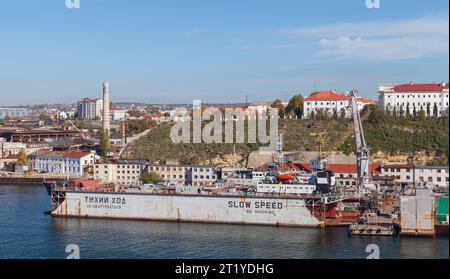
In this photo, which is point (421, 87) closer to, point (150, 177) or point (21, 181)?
point (150, 177)

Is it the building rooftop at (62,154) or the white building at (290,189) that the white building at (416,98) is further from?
the white building at (290,189)

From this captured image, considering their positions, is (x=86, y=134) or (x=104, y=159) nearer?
(x=104, y=159)

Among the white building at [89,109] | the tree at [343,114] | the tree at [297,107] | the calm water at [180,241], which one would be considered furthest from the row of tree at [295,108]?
the white building at [89,109]

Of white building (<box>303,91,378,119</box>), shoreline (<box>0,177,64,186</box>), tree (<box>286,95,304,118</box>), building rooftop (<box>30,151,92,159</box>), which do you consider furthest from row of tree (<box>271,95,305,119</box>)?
shoreline (<box>0,177,64,186</box>)

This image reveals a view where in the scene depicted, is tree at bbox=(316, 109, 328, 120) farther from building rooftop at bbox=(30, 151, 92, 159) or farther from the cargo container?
the cargo container

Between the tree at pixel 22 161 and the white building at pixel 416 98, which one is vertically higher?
the white building at pixel 416 98
